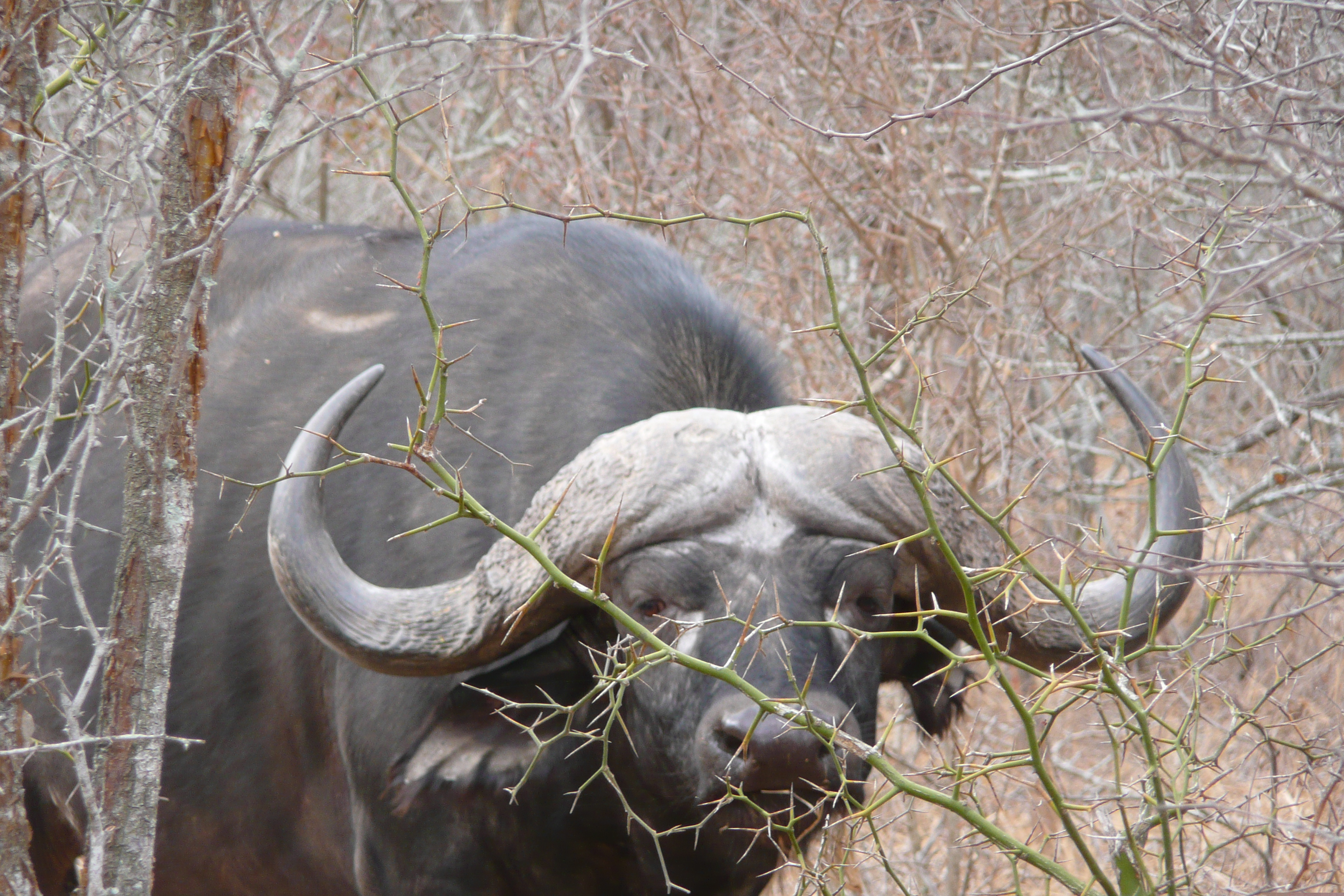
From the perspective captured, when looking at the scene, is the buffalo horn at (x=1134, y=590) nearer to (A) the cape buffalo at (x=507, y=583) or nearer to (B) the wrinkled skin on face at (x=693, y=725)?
(A) the cape buffalo at (x=507, y=583)

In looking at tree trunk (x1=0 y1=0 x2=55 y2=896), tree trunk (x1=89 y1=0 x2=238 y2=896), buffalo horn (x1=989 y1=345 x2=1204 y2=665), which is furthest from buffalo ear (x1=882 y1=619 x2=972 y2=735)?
tree trunk (x1=0 y1=0 x2=55 y2=896)

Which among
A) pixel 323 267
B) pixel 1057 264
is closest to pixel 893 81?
pixel 1057 264

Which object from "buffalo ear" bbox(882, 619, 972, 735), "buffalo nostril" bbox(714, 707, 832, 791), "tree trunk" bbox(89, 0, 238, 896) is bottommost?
"buffalo ear" bbox(882, 619, 972, 735)

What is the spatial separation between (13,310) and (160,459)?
32 cm

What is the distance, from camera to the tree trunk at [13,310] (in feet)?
6.49

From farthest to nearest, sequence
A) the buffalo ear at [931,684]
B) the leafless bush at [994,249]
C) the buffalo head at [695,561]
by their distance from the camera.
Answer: the leafless bush at [994,249]
the buffalo ear at [931,684]
the buffalo head at [695,561]

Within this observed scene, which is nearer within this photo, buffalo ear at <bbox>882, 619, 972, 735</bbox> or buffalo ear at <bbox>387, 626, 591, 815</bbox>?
buffalo ear at <bbox>387, 626, 591, 815</bbox>

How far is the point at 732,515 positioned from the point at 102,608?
1.74 meters

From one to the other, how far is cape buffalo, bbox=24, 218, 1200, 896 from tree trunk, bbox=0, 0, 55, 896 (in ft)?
0.29

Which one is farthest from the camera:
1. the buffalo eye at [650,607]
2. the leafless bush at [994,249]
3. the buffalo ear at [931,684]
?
the leafless bush at [994,249]

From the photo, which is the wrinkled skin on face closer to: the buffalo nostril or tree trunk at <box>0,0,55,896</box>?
the buffalo nostril

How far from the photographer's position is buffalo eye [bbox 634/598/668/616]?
264 cm

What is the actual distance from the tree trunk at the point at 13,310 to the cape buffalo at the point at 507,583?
0.29ft

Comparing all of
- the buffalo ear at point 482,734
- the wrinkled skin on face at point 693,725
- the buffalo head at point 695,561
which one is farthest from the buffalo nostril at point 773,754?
the buffalo ear at point 482,734
